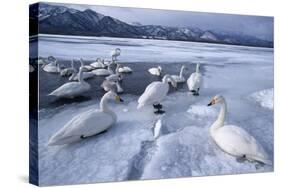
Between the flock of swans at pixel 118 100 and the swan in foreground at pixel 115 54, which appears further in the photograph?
the swan in foreground at pixel 115 54

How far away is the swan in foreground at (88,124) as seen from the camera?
5781mm

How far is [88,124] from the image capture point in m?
5.91

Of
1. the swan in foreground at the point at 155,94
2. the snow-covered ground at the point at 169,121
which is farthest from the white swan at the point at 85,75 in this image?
the swan in foreground at the point at 155,94

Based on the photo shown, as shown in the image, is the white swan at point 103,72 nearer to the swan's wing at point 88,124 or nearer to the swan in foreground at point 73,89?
the swan in foreground at point 73,89

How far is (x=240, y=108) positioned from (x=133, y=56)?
1.66 m

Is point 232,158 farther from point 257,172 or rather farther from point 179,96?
point 179,96

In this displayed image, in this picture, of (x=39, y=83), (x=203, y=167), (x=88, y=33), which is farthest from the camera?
(x=203, y=167)

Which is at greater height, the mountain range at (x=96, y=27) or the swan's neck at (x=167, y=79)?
the mountain range at (x=96, y=27)

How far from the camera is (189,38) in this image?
6664mm

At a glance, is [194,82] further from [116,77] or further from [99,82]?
[99,82]

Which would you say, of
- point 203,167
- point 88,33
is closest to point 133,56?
point 88,33

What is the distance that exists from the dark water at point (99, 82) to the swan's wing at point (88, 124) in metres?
0.21

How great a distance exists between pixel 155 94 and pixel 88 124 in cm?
94

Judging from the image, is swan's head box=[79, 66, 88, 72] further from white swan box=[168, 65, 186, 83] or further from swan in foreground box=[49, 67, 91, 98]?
white swan box=[168, 65, 186, 83]
